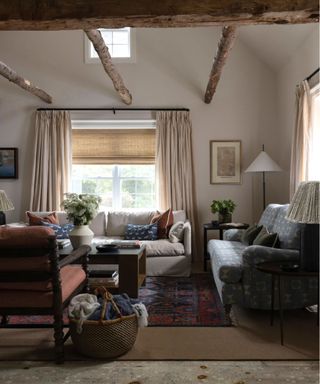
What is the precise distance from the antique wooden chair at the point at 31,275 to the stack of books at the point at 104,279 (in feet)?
4.30

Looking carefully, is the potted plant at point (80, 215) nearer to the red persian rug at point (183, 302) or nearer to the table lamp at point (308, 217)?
the red persian rug at point (183, 302)

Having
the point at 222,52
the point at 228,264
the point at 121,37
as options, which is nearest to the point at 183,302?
the point at 228,264

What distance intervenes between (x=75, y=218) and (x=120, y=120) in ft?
8.56

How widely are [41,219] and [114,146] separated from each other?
1661mm

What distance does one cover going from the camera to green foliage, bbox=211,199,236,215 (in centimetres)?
562

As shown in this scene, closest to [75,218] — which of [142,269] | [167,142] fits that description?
[142,269]

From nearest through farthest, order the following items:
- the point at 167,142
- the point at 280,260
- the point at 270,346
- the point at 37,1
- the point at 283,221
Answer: the point at 37,1 < the point at 270,346 < the point at 280,260 < the point at 283,221 < the point at 167,142

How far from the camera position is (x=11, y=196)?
6.29m

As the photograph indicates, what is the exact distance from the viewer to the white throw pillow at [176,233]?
511 centimetres

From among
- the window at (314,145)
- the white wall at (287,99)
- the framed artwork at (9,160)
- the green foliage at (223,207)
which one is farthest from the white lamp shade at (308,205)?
the framed artwork at (9,160)

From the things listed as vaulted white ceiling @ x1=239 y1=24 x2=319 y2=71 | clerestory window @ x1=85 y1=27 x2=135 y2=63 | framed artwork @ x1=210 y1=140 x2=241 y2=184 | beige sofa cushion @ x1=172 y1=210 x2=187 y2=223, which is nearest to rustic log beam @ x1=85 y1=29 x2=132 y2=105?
clerestory window @ x1=85 y1=27 x2=135 y2=63

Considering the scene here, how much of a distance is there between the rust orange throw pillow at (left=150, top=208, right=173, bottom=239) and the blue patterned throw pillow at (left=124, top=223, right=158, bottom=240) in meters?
0.06

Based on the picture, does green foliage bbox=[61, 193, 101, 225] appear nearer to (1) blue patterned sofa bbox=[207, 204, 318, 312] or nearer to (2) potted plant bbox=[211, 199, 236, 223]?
(1) blue patterned sofa bbox=[207, 204, 318, 312]

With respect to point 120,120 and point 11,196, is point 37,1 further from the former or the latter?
point 11,196
